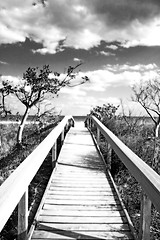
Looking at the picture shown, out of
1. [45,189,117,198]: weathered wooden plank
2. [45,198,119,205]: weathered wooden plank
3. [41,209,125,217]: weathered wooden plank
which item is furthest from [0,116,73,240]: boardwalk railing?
[45,189,117,198]: weathered wooden plank

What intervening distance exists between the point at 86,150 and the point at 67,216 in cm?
467

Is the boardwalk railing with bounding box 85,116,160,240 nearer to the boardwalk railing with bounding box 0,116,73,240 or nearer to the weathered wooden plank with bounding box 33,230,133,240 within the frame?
the weathered wooden plank with bounding box 33,230,133,240

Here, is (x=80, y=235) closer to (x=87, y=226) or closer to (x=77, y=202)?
(x=87, y=226)

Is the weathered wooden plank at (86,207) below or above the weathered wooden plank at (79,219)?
above

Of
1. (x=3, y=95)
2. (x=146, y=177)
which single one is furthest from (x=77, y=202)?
(x=3, y=95)

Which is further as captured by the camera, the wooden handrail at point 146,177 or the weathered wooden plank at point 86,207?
the weathered wooden plank at point 86,207

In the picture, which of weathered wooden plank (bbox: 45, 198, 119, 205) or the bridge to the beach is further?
weathered wooden plank (bbox: 45, 198, 119, 205)

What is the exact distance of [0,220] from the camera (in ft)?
5.78

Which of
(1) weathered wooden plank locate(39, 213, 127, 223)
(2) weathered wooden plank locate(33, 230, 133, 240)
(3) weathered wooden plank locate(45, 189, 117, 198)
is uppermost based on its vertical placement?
(3) weathered wooden plank locate(45, 189, 117, 198)

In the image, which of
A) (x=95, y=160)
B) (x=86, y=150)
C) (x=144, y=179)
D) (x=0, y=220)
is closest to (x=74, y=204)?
(x=144, y=179)

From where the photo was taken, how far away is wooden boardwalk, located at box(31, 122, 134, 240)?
3121mm

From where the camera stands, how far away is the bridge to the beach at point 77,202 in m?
2.31

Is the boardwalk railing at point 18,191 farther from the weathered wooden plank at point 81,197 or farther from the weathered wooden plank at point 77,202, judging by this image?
the weathered wooden plank at point 81,197

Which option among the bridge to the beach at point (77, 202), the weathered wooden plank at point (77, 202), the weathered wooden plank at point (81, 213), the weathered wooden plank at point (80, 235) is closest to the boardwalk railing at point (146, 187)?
the bridge to the beach at point (77, 202)
